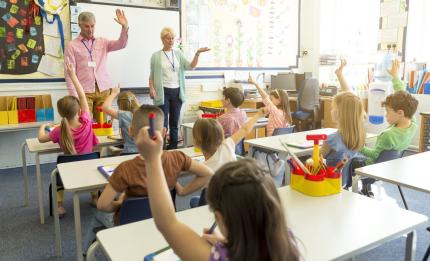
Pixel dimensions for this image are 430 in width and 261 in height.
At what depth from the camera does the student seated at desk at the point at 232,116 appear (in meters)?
3.54

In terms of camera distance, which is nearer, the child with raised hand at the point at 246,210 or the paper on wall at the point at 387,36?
the child with raised hand at the point at 246,210

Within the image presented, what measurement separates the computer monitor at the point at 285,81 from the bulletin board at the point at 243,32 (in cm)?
34

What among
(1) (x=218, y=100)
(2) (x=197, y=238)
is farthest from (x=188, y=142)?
(2) (x=197, y=238)

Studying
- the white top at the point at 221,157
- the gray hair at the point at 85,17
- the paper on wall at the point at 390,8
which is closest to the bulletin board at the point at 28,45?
the gray hair at the point at 85,17

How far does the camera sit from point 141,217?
1.69 m

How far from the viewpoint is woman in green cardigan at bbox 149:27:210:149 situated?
4730 mm

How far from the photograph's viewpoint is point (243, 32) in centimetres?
647

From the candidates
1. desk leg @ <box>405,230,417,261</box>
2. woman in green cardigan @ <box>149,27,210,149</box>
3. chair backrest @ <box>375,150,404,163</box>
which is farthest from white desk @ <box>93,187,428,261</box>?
woman in green cardigan @ <box>149,27,210,149</box>

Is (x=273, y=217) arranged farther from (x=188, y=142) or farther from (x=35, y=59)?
(x=35, y=59)

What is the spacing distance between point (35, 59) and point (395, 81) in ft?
13.3

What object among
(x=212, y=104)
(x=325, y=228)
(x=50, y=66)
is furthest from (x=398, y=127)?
(x=50, y=66)

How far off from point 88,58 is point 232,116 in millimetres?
1886

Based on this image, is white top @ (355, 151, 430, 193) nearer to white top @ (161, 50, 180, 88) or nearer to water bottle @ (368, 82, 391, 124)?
white top @ (161, 50, 180, 88)

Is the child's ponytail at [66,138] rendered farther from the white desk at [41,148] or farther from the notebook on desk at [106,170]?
the notebook on desk at [106,170]
